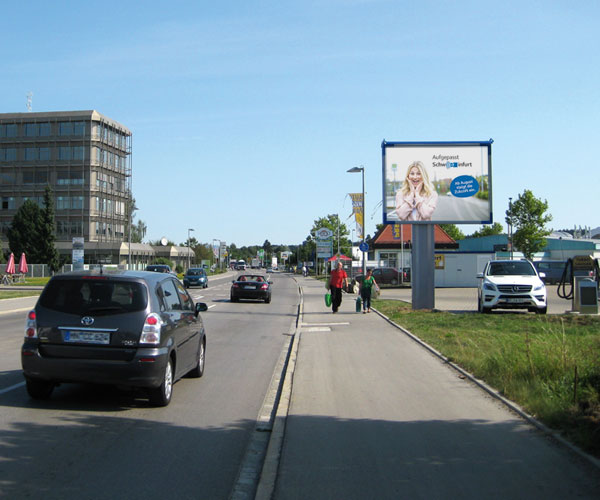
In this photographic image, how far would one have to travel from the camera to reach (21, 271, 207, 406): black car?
23.3 feet

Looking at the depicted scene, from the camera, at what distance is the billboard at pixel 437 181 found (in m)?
23.0

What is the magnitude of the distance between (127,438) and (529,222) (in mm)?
65200

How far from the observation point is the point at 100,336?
716 centimetres

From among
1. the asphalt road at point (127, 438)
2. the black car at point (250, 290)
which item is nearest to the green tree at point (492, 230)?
the black car at point (250, 290)

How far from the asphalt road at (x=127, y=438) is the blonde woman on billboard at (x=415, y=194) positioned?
1376 cm

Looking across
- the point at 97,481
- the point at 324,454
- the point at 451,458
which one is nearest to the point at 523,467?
the point at 451,458

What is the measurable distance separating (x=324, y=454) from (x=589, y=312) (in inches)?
659

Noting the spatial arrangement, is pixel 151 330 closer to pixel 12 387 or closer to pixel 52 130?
pixel 12 387

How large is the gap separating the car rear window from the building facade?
77.9m

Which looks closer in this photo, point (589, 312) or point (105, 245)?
point (589, 312)

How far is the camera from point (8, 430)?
6.20 meters

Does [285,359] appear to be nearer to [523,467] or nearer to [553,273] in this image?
[523,467]

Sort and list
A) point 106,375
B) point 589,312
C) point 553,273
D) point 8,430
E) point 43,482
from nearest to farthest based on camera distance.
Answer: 1. point 43,482
2. point 8,430
3. point 106,375
4. point 589,312
5. point 553,273

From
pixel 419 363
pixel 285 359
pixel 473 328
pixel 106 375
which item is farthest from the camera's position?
pixel 473 328
